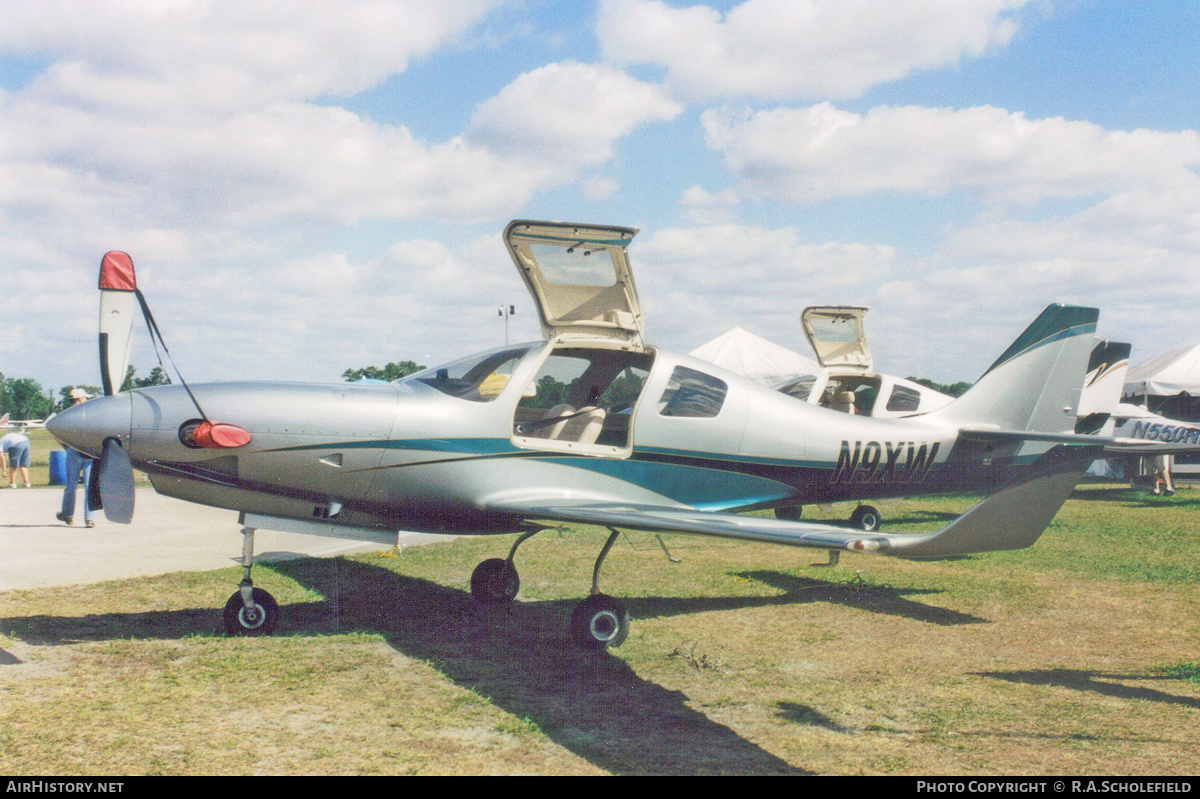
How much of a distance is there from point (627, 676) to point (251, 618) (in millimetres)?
2812

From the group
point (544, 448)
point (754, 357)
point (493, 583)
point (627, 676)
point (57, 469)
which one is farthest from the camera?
point (754, 357)

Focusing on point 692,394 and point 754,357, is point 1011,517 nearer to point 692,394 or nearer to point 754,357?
point 692,394

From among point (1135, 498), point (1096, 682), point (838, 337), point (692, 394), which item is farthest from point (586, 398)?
point (1135, 498)

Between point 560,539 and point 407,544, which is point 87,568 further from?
point 560,539

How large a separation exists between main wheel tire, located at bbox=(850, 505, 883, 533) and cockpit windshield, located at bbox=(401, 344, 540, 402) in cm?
770

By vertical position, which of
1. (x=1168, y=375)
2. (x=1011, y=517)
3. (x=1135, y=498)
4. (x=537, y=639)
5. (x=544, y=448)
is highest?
(x=1168, y=375)

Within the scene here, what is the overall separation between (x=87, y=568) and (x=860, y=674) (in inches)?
307

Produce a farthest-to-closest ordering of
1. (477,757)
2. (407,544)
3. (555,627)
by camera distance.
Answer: (407,544) < (555,627) < (477,757)

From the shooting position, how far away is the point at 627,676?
212 inches

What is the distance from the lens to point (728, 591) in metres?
8.11

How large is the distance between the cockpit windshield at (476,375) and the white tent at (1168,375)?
25503 millimetres
